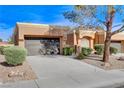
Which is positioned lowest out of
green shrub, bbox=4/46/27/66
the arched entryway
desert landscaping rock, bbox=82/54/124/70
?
desert landscaping rock, bbox=82/54/124/70

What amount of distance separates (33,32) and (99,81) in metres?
11.9

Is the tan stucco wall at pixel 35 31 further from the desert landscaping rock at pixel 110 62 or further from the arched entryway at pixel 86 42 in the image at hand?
the desert landscaping rock at pixel 110 62

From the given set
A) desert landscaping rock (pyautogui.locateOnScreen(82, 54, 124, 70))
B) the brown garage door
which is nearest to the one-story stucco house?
the brown garage door

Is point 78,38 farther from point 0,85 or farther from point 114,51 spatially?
point 0,85

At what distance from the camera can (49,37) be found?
19906mm

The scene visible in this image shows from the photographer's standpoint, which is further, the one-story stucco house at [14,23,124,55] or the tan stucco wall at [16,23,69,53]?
the one-story stucco house at [14,23,124,55]

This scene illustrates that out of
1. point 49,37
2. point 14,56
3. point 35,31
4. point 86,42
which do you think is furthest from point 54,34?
point 14,56

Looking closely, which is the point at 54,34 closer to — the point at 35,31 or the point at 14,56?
the point at 35,31

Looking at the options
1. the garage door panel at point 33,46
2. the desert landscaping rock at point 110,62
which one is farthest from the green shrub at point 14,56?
the garage door panel at point 33,46

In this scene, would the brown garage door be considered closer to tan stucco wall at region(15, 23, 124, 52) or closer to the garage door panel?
the garage door panel

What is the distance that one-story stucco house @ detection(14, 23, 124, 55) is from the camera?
57.9 feet

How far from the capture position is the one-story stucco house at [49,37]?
57.9 feet
